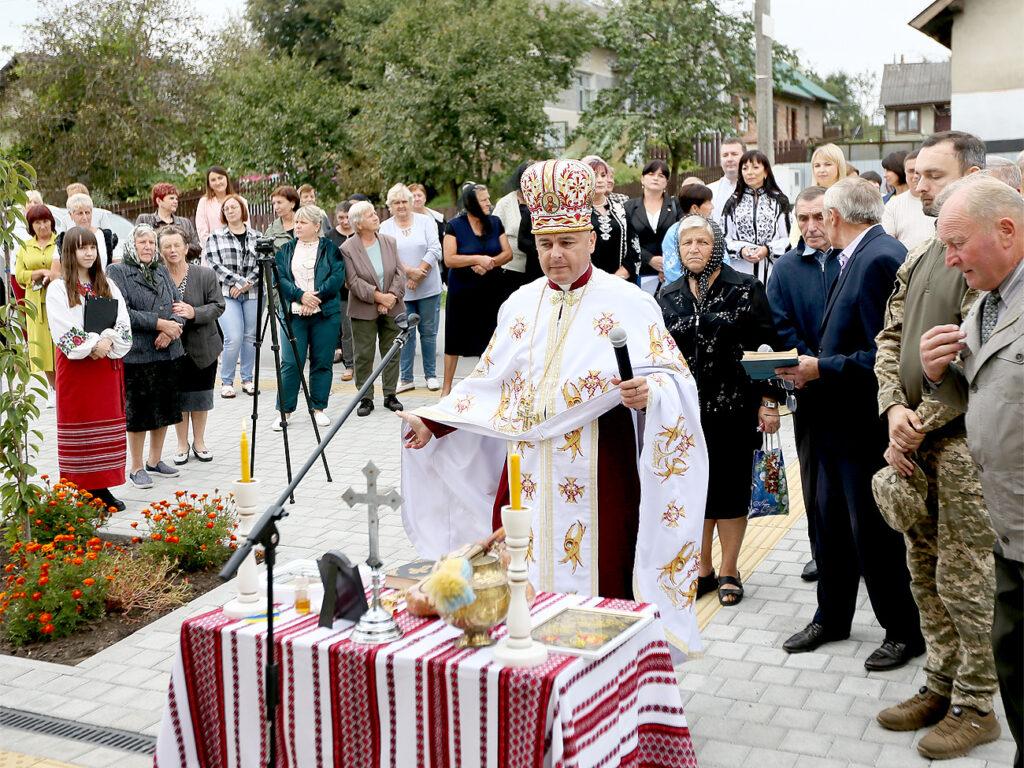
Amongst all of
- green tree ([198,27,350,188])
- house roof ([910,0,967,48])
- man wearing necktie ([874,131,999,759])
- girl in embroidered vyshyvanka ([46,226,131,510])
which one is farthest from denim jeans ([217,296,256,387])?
green tree ([198,27,350,188])

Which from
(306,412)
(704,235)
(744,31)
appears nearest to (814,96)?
(744,31)

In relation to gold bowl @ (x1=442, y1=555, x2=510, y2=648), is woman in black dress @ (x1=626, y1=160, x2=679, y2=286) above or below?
above

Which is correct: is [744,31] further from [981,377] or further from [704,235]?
[981,377]

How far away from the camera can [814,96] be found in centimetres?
6191

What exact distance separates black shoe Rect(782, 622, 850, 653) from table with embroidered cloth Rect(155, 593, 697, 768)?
1.89 metres

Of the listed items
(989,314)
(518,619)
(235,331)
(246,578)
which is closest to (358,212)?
(235,331)

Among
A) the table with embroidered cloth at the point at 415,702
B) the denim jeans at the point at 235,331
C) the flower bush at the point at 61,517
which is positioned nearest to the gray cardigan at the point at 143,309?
the flower bush at the point at 61,517

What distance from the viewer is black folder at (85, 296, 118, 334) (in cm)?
768

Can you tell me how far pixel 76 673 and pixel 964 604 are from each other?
13.2ft

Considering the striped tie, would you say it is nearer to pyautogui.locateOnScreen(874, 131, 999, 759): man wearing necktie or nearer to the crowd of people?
the crowd of people

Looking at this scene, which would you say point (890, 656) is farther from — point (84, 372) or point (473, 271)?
point (473, 271)

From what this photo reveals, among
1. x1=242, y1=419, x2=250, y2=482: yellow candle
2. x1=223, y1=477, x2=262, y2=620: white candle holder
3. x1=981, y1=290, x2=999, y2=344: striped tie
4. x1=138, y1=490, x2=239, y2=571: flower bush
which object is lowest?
x1=138, y1=490, x2=239, y2=571: flower bush

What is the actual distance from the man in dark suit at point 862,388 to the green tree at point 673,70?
2634 centimetres

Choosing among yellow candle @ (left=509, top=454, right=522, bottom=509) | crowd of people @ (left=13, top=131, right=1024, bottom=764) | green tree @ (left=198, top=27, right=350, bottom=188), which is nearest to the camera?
yellow candle @ (left=509, top=454, right=522, bottom=509)
